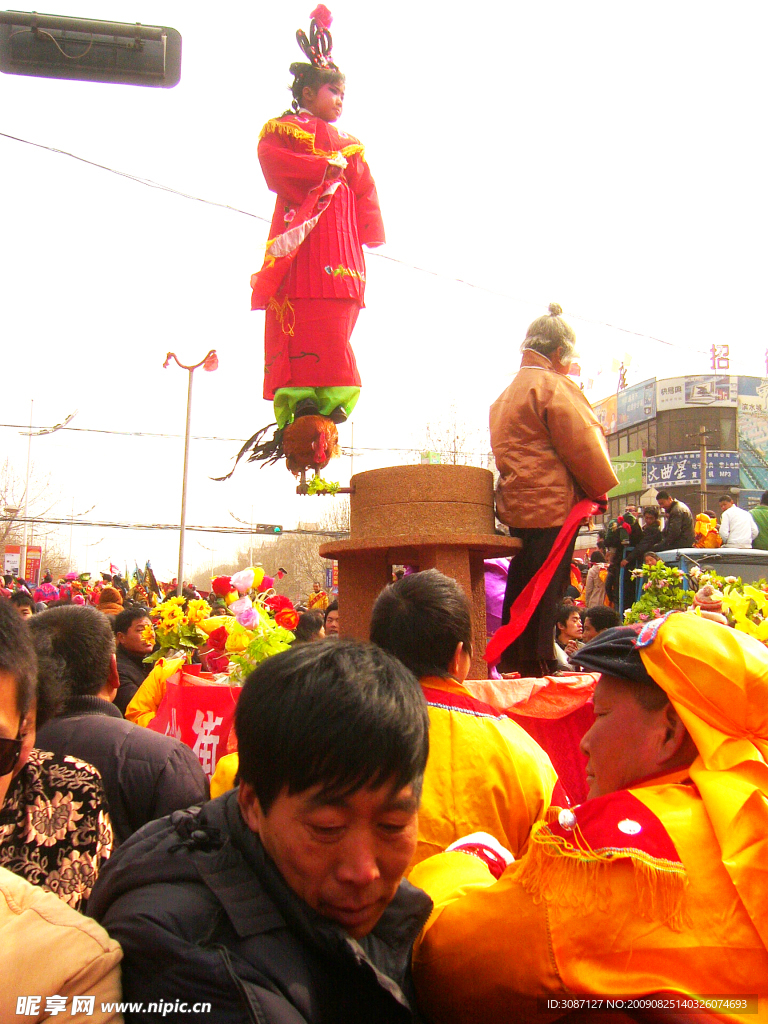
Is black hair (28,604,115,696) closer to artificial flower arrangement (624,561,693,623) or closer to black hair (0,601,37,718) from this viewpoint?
black hair (0,601,37,718)

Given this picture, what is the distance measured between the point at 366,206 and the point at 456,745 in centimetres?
383

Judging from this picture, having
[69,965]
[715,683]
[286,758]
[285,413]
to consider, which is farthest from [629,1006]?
[285,413]

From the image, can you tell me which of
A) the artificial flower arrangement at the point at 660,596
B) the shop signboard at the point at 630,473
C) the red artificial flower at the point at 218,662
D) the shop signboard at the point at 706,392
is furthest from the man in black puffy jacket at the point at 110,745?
the shop signboard at the point at 706,392

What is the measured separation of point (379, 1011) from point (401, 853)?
0.21m

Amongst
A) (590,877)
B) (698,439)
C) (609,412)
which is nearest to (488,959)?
(590,877)

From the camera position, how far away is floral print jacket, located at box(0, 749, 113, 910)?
1617 mm

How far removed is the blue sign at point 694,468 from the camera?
38.7m

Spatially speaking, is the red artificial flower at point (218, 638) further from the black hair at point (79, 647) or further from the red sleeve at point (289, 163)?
the red sleeve at point (289, 163)

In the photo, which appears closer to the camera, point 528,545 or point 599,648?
point 599,648

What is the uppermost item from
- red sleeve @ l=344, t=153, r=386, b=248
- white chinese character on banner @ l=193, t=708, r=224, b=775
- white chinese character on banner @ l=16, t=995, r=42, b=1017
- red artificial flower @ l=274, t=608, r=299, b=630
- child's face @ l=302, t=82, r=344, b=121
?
child's face @ l=302, t=82, r=344, b=121

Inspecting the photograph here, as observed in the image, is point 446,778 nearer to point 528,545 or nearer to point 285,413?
point 528,545

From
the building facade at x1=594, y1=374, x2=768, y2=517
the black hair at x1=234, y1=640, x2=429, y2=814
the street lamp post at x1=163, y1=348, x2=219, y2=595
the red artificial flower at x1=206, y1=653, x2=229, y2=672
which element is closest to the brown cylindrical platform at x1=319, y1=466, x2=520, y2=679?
the red artificial flower at x1=206, y1=653, x2=229, y2=672

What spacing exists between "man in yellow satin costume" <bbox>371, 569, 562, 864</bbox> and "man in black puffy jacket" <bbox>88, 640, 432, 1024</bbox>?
2.75ft

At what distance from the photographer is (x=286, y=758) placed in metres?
1.23
